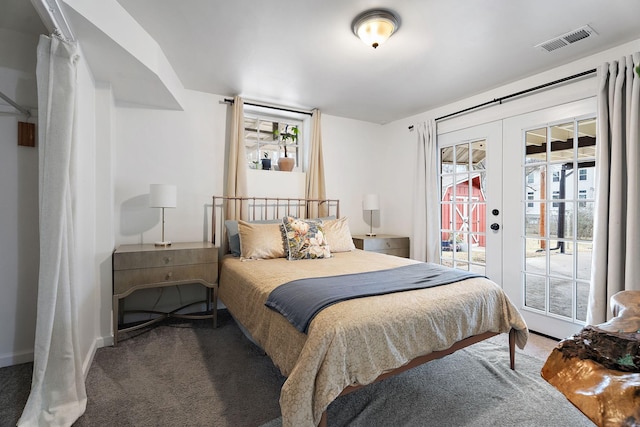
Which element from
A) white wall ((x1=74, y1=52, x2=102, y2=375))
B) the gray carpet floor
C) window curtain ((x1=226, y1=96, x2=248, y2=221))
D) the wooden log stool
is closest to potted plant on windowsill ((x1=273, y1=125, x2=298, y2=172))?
window curtain ((x1=226, y1=96, x2=248, y2=221))

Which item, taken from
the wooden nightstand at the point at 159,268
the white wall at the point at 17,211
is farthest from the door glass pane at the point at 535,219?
the white wall at the point at 17,211

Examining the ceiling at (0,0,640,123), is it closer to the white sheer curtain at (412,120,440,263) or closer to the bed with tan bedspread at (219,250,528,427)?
the white sheer curtain at (412,120,440,263)

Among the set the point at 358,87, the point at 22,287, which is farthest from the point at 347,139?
the point at 22,287

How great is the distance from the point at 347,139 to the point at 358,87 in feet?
3.78

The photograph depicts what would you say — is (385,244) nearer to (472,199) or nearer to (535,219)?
(472,199)

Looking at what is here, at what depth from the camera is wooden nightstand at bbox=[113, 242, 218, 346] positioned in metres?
2.50

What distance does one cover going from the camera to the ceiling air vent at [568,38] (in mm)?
2143

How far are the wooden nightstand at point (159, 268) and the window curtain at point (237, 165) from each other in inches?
24.3

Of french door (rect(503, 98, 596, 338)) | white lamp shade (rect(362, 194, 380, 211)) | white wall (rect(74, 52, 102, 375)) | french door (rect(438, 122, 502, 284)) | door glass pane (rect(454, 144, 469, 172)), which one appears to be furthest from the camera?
white lamp shade (rect(362, 194, 380, 211))

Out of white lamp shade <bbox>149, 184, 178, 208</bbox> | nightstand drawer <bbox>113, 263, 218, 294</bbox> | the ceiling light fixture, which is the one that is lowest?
nightstand drawer <bbox>113, 263, 218, 294</bbox>

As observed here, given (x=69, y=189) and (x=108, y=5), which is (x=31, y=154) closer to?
(x=69, y=189)

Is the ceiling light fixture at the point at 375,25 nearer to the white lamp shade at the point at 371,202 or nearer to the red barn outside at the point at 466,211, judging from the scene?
the red barn outside at the point at 466,211

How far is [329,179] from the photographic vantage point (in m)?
4.18

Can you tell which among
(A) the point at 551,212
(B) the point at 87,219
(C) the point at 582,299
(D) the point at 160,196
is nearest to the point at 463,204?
(A) the point at 551,212
